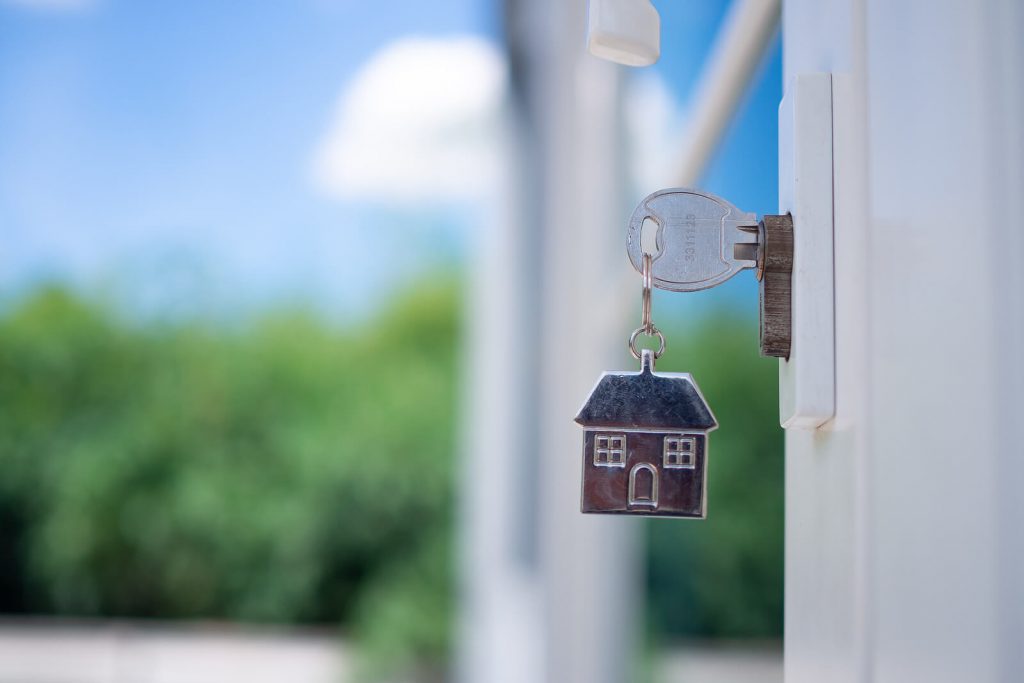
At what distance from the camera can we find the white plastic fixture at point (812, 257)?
0.80 ft

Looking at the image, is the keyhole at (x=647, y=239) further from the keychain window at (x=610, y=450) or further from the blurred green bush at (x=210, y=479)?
the blurred green bush at (x=210, y=479)

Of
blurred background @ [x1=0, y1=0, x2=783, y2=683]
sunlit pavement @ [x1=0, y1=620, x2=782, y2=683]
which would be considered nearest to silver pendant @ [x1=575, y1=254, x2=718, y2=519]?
blurred background @ [x1=0, y1=0, x2=783, y2=683]

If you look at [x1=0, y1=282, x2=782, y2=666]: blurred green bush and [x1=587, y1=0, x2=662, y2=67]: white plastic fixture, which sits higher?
[x1=587, y1=0, x2=662, y2=67]: white plastic fixture

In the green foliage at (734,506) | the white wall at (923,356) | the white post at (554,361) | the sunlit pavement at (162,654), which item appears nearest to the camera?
the white wall at (923,356)

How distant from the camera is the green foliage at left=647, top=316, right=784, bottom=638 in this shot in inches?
18.4

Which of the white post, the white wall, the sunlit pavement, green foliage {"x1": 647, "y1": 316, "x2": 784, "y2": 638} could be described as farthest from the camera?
the sunlit pavement

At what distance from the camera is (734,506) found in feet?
1.88

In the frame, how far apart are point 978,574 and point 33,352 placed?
12.6ft

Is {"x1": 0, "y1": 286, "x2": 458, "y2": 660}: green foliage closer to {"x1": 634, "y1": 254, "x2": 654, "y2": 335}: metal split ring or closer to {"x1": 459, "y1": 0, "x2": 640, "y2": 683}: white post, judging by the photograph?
{"x1": 459, "y1": 0, "x2": 640, "y2": 683}: white post

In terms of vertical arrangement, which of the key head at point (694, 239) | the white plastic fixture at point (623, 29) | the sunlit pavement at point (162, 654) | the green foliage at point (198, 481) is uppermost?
the white plastic fixture at point (623, 29)

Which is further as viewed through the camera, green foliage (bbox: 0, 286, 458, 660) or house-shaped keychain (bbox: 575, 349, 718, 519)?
green foliage (bbox: 0, 286, 458, 660)

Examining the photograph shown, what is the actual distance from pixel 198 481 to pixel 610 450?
11.5 ft

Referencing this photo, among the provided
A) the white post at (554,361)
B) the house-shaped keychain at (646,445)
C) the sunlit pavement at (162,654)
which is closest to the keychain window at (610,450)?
the house-shaped keychain at (646,445)

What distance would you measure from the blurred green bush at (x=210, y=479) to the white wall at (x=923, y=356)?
3.30m
